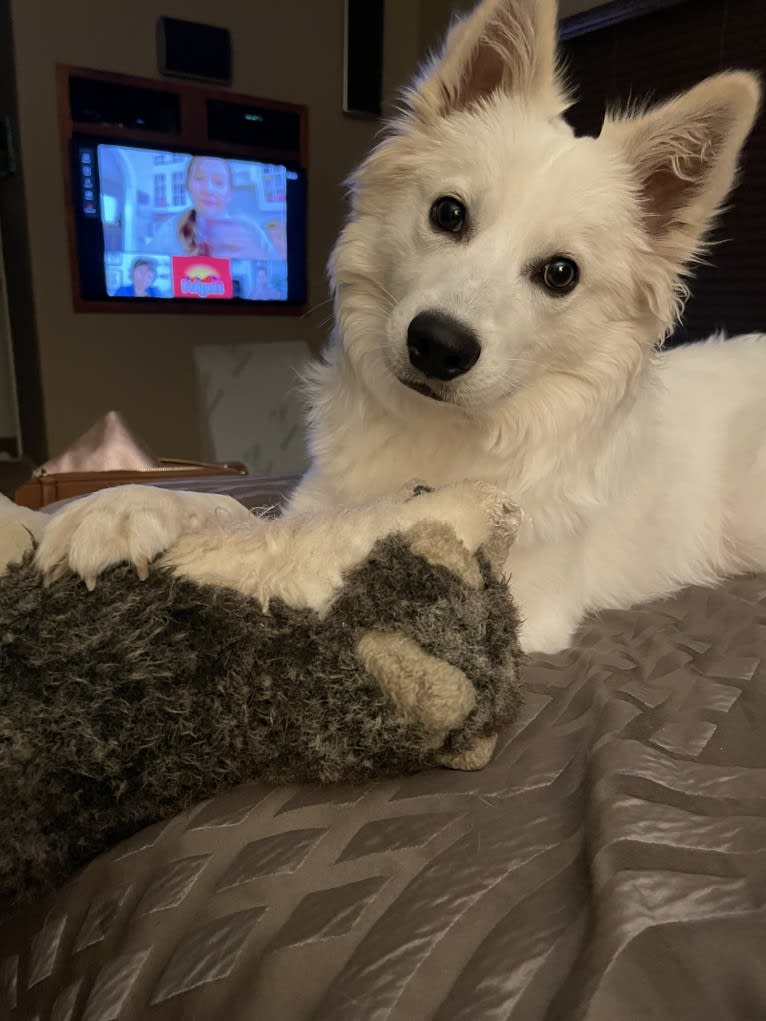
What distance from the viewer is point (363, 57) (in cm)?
455

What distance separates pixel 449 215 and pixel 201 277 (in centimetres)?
327

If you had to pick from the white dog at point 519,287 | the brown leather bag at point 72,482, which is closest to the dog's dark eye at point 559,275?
the white dog at point 519,287

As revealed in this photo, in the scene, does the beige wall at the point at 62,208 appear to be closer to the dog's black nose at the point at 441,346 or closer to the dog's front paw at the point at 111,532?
the dog's black nose at the point at 441,346

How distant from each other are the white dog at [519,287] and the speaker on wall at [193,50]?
3186mm

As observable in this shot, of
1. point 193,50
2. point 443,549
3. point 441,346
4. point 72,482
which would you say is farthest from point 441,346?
point 193,50

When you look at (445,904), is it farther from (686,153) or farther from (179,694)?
(686,153)

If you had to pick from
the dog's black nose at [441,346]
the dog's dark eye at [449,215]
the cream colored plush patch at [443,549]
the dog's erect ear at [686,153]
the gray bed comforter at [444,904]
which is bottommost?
the gray bed comforter at [444,904]

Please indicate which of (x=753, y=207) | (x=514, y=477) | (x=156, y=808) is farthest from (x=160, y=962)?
(x=753, y=207)

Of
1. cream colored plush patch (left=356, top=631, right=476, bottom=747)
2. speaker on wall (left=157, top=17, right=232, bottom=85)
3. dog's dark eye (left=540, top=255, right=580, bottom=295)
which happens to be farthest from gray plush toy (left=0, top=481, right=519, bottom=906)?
speaker on wall (left=157, top=17, right=232, bottom=85)

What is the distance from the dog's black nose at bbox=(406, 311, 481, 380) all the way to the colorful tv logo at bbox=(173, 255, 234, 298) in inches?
134

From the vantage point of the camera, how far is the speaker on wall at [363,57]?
448 centimetres

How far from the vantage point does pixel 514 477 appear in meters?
1.36

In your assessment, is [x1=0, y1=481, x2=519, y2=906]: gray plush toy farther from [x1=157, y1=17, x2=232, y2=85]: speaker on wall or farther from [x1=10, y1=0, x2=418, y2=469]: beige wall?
[x1=157, y1=17, x2=232, y2=85]: speaker on wall

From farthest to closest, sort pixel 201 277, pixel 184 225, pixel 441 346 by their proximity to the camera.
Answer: pixel 201 277 < pixel 184 225 < pixel 441 346
